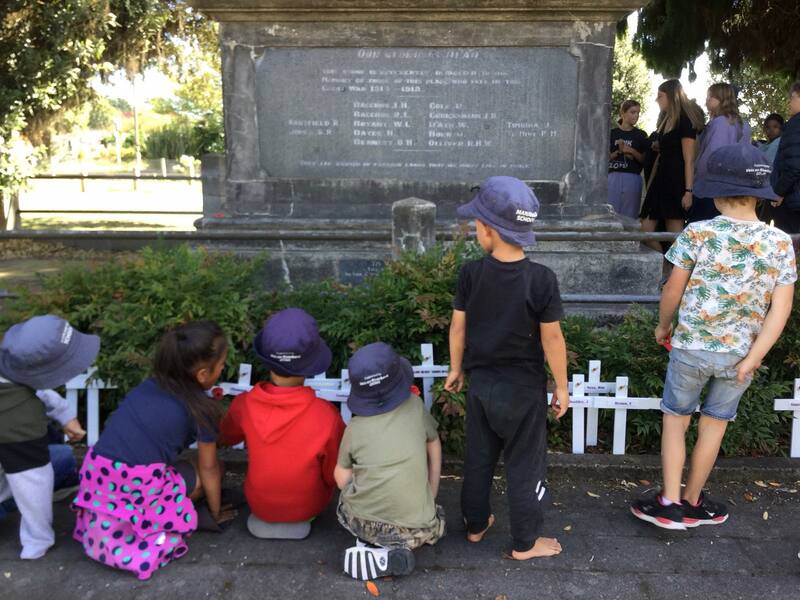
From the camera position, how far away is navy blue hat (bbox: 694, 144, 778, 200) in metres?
3.14

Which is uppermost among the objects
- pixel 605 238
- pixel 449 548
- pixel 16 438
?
pixel 605 238

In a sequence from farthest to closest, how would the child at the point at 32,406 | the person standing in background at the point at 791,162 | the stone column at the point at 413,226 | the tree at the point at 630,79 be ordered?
1. the tree at the point at 630,79
2. the person standing in background at the point at 791,162
3. the stone column at the point at 413,226
4. the child at the point at 32,406

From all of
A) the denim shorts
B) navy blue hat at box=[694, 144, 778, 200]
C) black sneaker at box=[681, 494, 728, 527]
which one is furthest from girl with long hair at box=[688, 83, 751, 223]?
black sneaker at box=[681, 494, 728, 527]

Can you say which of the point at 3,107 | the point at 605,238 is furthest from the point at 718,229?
the point at 3,107

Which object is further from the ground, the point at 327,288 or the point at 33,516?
the point at 327,288

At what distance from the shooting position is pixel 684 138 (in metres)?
7.10

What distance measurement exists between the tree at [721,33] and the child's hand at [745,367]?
30.2 feet

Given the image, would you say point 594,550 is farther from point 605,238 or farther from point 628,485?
point 605,238

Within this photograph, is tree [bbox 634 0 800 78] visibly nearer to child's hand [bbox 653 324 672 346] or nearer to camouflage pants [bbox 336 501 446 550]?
child's hand [bbox 653 324 672 346]

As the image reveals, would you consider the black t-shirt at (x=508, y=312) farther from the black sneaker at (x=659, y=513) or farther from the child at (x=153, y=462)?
the child at (x=153, y=462)

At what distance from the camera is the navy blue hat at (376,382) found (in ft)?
10.2

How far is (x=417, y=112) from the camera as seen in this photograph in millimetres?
6559

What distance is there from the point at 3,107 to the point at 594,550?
10.6 metres

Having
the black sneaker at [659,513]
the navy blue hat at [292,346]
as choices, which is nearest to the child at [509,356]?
the black sneaker at [659,513]
